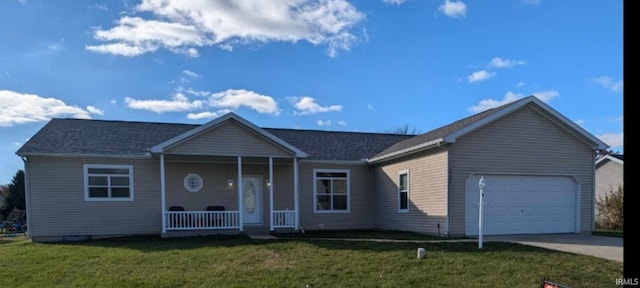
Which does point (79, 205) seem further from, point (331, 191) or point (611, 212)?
point (611, 212)

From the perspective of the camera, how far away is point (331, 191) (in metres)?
17.1

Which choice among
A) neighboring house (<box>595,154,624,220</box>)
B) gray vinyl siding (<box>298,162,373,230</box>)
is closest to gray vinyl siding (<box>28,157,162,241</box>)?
gray vinyl siding (<box>298,162,373,230</box>)

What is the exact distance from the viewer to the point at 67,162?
14.2 metres

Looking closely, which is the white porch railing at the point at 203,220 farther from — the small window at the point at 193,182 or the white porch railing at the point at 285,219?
the white porch railing at the point at 285,219

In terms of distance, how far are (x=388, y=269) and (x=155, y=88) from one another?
13281 mm

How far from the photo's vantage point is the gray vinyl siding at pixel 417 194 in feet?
42.4

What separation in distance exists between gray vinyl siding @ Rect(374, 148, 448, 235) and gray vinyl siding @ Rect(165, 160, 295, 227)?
11.9ft

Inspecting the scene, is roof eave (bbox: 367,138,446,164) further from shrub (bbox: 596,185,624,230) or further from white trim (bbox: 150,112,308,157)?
shrub (bbox: 596,185,624,230)

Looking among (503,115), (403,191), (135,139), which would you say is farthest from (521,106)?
(135,139)

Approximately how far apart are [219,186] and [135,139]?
12.0ft

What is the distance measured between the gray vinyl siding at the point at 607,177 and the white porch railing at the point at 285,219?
17.4 metres

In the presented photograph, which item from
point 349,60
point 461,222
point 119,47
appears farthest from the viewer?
point 349,60
